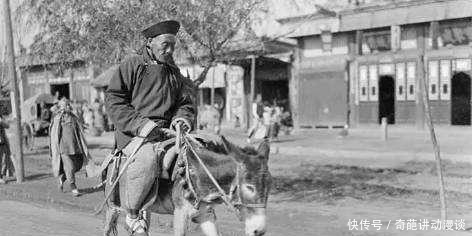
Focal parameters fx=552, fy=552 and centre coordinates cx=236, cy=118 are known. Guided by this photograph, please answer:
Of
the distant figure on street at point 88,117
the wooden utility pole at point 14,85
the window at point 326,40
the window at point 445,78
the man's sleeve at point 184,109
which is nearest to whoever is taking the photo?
the man's sleeve at point 184,109

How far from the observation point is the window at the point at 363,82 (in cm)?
2550

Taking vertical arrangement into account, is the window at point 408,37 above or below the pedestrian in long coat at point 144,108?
above

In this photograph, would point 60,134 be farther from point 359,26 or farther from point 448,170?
point 359,26

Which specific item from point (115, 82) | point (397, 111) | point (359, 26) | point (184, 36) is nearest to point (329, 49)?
point (359, 26)

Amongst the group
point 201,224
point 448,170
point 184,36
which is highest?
point 184,36

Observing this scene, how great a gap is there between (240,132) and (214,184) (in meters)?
23.7

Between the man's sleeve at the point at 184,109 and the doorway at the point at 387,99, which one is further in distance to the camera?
the doorway at the point at 387,99

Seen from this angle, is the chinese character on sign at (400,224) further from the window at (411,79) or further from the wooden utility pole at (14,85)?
the window at (411,79)

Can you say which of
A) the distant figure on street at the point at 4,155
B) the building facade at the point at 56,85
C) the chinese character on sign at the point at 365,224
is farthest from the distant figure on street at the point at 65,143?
the building facade at the point at 56,85

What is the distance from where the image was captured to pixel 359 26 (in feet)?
80.7

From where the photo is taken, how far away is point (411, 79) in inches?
946

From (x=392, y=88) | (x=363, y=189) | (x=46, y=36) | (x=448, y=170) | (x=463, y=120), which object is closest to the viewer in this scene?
(x=46, y=36)

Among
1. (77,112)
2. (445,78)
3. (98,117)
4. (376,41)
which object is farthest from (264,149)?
(98,117)

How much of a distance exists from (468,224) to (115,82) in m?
5.45
